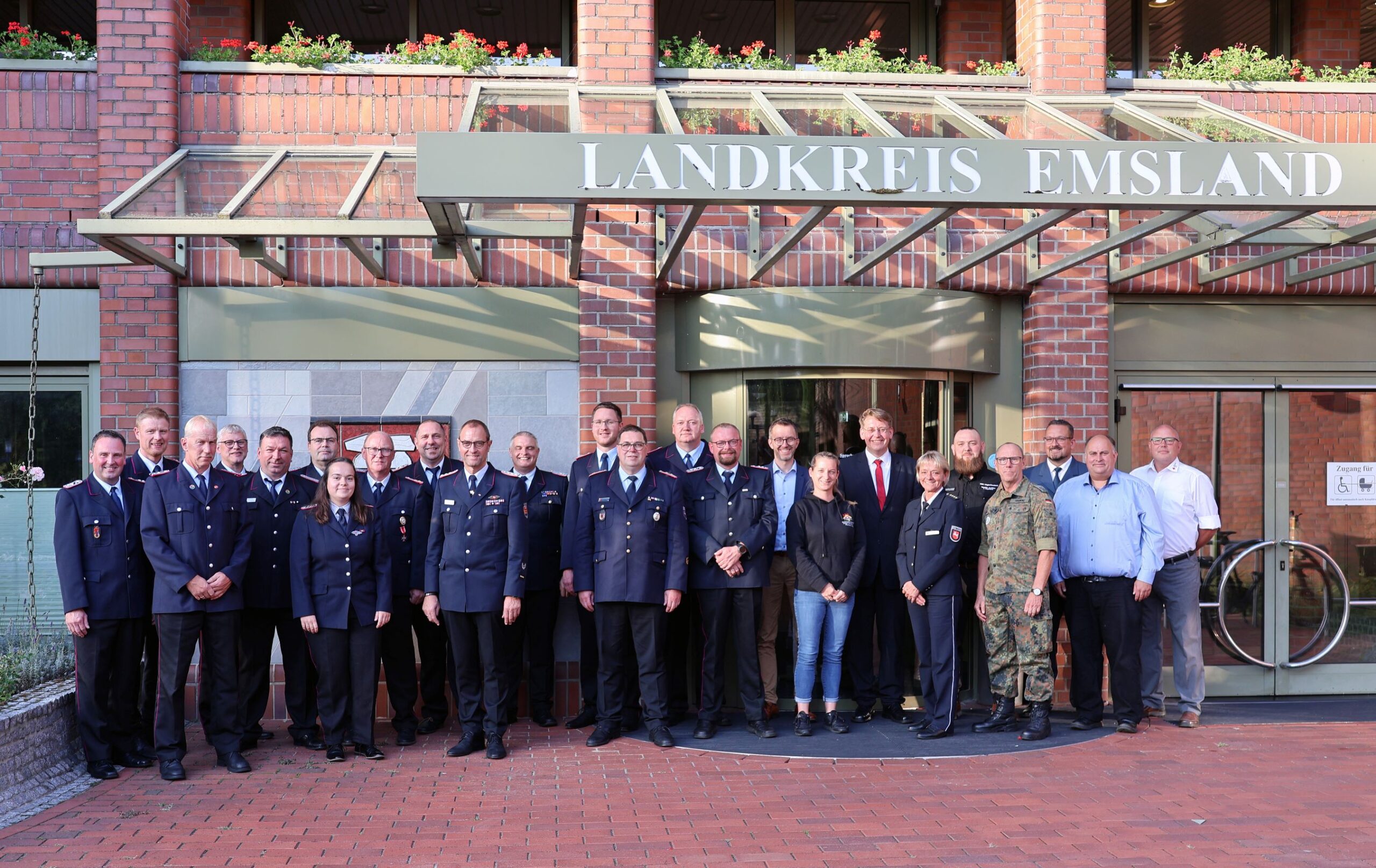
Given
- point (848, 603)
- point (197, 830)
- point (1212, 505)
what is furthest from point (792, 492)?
point (197, 830)

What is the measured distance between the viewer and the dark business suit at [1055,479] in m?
7.59

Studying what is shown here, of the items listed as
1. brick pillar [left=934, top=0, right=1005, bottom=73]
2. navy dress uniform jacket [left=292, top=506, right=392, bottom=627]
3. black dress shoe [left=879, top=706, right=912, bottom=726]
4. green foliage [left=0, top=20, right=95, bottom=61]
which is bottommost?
black dress shoe [left=879, top=706, right=912, bottom=726]

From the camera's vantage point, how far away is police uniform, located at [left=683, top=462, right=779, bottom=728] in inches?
281

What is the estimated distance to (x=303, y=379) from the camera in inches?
314

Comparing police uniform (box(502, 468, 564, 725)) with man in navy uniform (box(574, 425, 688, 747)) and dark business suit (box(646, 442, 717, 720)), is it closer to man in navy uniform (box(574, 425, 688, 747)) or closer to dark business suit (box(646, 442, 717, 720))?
man in navy uniform (box(574, 425, 688, 747))

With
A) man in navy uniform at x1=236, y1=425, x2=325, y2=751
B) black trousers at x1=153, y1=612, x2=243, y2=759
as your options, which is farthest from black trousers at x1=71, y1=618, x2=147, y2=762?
man in navy uniform at x1=236, y1=425, x2=325, y2=751

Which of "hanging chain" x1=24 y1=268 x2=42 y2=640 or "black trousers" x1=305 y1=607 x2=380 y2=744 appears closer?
"black trousers" x1=305 y1=607 x2=380 y2=744

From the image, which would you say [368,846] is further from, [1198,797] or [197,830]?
[1198,797]

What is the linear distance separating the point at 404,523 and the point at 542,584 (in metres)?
0.94

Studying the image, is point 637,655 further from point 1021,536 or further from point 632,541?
point 1021,536

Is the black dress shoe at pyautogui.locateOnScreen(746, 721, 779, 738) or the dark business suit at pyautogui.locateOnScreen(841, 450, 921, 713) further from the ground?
the dark business suit at pyautogui.locateOnScreen(841, 450, 921, 713)

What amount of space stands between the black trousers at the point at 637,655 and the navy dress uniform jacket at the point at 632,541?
10 cm

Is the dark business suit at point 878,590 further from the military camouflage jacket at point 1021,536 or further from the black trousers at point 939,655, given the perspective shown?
the military camouflage jacket at point 1021,536

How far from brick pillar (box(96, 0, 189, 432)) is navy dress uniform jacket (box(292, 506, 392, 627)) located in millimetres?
1950
